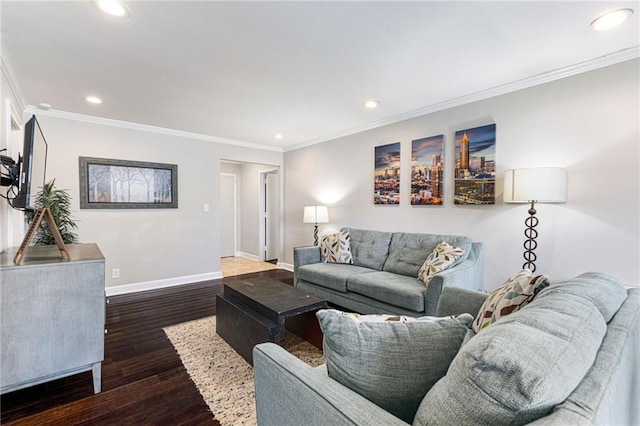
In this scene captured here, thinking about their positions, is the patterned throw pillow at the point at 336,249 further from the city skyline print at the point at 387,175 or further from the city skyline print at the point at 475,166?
the city skyline print at the point at 475,166

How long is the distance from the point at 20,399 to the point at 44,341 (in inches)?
20.5

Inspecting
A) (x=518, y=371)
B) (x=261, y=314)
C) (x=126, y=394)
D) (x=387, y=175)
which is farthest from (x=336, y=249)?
(x=518, y=371)

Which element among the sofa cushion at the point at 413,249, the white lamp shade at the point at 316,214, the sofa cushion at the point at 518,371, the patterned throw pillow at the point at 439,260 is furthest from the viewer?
the white lamp shade at the point at 316,214

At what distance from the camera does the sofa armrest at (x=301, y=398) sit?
2.36 ft

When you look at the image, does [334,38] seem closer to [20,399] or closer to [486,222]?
[486,222]

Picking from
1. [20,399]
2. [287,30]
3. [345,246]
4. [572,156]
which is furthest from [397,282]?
[20,399]

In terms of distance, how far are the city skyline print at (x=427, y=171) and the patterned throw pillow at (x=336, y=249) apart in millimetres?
995

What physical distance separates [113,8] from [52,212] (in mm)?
2518

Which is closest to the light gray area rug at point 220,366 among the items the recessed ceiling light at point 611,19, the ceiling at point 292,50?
the ceiling at point 292,50

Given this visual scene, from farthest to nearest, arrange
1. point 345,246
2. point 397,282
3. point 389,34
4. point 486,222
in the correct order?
point 345,246 < point 486,222 < point 397,282 < point 389,34

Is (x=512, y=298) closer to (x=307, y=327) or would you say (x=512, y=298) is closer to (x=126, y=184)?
(x=307, y=327)

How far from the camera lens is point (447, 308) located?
1760mm

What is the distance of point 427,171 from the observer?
3564 millimetres

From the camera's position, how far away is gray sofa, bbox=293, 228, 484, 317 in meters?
2.58
